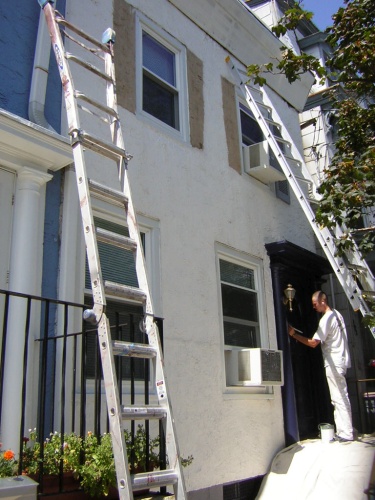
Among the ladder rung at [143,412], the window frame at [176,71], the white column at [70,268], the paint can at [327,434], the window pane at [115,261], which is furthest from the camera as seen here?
the paint can at [327,434]

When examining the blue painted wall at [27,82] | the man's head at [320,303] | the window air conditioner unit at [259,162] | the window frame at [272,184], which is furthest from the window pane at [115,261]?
the window frame at [272,184]

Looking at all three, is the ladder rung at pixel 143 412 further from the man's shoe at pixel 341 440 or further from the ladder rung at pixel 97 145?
the man's shoe at pixel 341 440

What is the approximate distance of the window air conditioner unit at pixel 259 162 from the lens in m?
8.11

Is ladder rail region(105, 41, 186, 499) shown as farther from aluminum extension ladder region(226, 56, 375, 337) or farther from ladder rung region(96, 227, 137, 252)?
aluminum extension ladder region(226, 56, 375, 337)

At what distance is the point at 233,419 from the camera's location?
6.41m

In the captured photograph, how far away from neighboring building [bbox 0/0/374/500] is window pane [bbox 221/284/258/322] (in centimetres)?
2

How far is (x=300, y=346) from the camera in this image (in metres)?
8.38

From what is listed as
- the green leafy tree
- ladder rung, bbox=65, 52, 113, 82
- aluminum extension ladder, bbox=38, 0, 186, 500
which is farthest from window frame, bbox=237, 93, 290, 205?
aluminum extension ladder, bbox=38, 0, 186, 500

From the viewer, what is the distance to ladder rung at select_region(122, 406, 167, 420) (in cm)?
300

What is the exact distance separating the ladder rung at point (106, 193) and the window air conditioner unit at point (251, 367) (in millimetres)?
3340

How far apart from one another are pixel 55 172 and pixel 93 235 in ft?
6.55

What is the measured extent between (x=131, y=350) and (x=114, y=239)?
75 centimetres

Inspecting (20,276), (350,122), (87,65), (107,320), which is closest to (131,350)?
(107,320)

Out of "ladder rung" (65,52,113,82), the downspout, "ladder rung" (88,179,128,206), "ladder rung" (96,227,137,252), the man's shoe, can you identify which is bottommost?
the man's shoe
